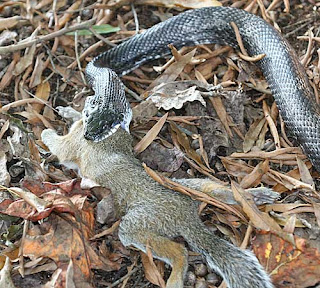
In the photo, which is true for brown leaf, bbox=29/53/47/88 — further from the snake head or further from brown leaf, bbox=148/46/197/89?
brown leaf, bbox=148/46/197/89

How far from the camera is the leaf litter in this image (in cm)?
388

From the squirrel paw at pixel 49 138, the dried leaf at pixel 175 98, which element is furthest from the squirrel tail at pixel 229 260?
the squirrel paw at pixel 49 138

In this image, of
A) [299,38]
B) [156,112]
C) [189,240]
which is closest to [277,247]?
[189,240]

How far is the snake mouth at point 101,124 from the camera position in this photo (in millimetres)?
4344

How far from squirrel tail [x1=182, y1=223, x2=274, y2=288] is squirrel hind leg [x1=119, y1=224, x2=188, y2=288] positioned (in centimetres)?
11

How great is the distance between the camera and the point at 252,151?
4527 mm

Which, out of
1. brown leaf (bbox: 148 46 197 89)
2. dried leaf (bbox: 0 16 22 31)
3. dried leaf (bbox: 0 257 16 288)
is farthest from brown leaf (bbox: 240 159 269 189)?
dried leaf (bbox: 0 16 22 31)

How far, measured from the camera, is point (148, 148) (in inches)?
181

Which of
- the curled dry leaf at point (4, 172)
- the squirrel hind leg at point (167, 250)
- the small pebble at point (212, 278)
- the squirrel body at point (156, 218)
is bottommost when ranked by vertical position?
the curled dry leaf at point (4, 172)

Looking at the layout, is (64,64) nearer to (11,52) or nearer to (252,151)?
(11,52)

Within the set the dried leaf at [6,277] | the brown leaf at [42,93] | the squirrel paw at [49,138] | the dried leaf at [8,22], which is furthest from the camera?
the dried leaf at [8,22]

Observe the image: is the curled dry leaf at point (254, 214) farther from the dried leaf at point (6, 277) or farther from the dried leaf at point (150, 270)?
the dried leaf at point (6, 277)

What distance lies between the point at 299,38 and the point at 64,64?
2.36 m

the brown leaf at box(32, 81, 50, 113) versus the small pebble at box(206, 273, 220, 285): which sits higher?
the brown leaf at box(32, 81, 50, 113)
